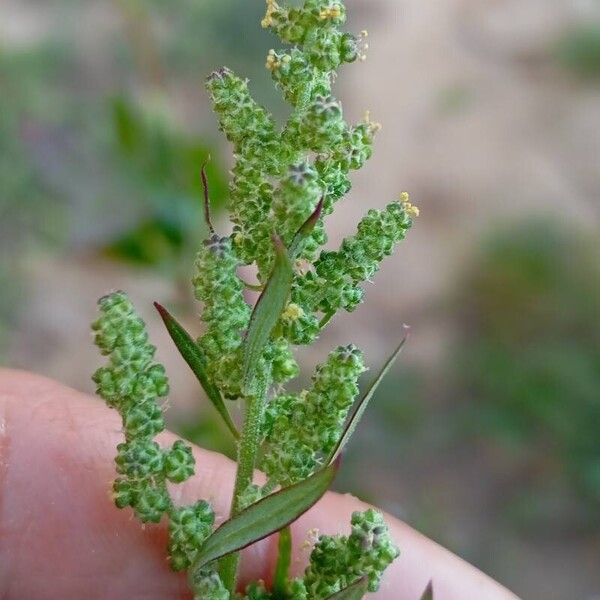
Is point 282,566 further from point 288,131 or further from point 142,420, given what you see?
point 288,131

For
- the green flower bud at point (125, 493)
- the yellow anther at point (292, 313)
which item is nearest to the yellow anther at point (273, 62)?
the yellow anther at point (292, 313)

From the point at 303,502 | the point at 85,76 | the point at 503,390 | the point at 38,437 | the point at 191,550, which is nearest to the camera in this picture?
the point at 303,502

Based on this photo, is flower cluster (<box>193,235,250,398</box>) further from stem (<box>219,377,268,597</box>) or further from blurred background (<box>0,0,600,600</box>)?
blurred background (<box>0,0,600,600</box>)

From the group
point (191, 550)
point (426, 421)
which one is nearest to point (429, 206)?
point (426, 421)

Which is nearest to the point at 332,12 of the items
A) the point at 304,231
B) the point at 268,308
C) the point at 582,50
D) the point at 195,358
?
the point at 304,231

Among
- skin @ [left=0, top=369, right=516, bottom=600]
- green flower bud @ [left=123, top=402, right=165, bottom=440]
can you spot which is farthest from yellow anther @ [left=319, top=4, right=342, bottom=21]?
skin @ [left=0, top=369, right=516, bottom=600]

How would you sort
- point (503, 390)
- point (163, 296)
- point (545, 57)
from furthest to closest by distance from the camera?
point (545, 57)
point (163, 296)
point (503, 390)

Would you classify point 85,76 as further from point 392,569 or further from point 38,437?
point 392,569
